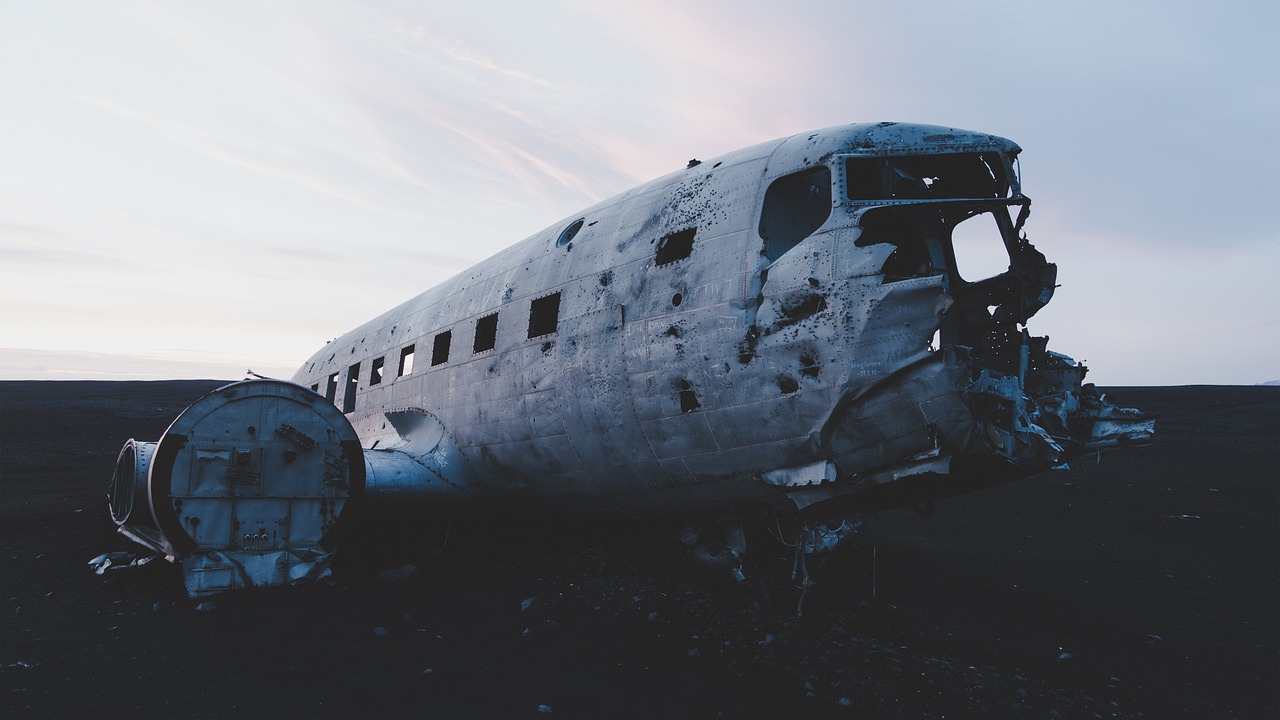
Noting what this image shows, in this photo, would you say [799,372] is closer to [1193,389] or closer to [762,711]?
[762,711]

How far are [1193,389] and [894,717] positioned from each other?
6025 cm

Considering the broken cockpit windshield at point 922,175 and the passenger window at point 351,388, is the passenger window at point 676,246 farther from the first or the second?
the passenger window at point 351,388

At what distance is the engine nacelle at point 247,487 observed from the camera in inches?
356

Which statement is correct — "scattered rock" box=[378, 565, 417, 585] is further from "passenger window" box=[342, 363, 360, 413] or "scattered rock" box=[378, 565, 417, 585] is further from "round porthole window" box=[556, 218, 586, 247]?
"passenger window" box=[342, 363, 360, 413]

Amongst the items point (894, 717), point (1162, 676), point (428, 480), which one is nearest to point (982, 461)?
point (894, 717)

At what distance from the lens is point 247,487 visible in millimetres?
9406

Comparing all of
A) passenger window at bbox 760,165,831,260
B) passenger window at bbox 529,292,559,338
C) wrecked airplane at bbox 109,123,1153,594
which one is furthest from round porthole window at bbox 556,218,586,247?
passenger window at bbox 760,165,831,260

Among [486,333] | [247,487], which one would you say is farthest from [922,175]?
[247,487]

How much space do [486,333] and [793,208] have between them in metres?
5.39

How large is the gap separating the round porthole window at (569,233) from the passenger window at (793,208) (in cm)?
358

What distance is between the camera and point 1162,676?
28.9 ft

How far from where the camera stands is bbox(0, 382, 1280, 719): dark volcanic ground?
6.88m

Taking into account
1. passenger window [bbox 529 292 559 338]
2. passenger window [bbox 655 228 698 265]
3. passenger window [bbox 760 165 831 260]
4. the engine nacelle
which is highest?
passenger window [bbox 760 165 831 260]

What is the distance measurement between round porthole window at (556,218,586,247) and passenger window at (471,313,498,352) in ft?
5.04
